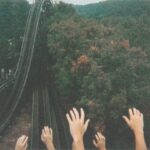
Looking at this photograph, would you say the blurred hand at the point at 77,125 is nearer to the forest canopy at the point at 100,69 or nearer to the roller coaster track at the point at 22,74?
the forest canopy at the point at 100,69

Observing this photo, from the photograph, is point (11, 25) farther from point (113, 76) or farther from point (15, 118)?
point (113, 76)

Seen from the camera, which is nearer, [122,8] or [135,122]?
[135,122]

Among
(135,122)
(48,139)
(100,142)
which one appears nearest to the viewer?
(135,122)

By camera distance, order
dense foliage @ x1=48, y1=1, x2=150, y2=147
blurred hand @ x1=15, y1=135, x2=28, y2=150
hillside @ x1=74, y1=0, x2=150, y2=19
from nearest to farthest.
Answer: blurred hand @ x1=15, y1=135, x2=28, y2=150, dense foliage @ x1=48, y1=1, x2=150, y2=147, hillside @ x1=74, y1=0, x2=150, y2=19

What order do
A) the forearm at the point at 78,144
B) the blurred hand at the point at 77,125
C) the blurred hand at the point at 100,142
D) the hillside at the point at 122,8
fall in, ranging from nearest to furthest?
the forearm at the point at 78,144 → the blurred hand at the point at 77,125 → the blurred hand at the point at 100,142 → the hillside at the point at 122,8

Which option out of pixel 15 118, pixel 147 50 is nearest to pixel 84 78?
pixel 15 118

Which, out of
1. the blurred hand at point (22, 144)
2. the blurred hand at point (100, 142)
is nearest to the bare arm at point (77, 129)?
the blurred hand at point (100, 142)

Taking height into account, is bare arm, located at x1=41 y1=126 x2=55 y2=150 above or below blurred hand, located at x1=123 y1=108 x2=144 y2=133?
below

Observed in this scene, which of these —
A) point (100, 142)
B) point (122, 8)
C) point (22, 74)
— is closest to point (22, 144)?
point (100, 142)

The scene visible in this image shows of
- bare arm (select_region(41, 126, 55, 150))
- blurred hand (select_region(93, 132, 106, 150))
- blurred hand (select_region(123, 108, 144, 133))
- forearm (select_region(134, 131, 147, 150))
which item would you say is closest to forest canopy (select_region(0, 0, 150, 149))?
bare arm (select_region(41, 126, 55, 150))

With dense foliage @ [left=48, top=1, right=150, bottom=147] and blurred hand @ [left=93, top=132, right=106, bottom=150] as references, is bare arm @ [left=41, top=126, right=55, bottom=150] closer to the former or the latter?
blurred hand @ [left=93, top=132, right=106, bottom=150]

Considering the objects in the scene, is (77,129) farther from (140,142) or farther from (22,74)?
(22,74)
